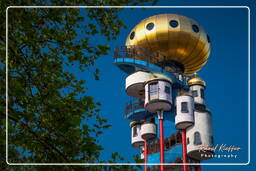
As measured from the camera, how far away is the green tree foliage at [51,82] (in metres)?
7.95

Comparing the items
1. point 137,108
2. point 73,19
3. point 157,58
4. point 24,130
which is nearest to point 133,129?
point 137,108

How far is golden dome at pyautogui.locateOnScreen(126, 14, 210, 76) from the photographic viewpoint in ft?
75.7

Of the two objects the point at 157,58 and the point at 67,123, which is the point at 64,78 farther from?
the point at 157,58

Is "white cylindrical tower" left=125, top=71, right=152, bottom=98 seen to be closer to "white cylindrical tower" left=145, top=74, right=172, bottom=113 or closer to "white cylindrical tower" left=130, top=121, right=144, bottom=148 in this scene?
"white cylindrical tower" left=145, top=74, right=172, bottom=113

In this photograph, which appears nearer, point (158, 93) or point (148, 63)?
point (148, 63)

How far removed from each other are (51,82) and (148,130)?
18457 millimetres

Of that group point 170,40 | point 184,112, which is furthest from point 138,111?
point 170,40

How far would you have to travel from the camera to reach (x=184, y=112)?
76.6 feet

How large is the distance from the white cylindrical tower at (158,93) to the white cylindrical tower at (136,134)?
1.57 metres

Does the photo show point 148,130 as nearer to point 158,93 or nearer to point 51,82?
point 158,93

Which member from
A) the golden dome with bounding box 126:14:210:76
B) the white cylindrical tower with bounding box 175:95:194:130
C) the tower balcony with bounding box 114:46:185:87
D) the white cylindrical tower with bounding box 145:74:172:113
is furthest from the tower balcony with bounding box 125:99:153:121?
the golden dome with bounding box 126:14:210:76

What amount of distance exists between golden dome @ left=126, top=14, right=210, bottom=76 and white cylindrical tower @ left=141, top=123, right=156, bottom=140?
377cm

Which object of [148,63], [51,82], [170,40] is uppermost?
[170,40]

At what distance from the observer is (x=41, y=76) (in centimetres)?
873
